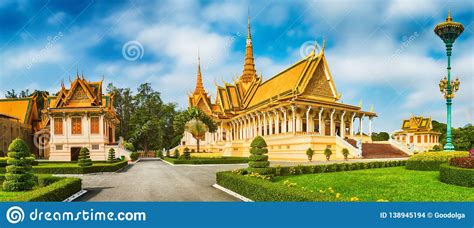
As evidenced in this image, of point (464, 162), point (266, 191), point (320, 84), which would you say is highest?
point (320, 84)

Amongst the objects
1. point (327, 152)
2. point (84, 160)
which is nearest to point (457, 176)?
point (327, 152)

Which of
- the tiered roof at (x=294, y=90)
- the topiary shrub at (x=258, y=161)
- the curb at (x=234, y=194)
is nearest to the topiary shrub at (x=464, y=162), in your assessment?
the topiary shrub at (x=258, y=161)

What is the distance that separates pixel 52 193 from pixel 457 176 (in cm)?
1248

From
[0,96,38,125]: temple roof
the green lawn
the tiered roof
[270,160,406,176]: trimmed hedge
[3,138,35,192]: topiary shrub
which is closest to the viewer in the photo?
the green lawn

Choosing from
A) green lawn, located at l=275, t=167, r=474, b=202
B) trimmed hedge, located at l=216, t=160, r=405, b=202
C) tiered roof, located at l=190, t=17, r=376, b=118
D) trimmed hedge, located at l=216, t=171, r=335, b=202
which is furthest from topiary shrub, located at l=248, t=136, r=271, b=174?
tiered roof, located at l=190, t=17, r=376, b=118

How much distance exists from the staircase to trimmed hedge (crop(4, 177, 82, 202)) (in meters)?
25.3

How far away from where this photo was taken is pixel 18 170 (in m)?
10.5

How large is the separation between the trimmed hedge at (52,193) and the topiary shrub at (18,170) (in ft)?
2.19

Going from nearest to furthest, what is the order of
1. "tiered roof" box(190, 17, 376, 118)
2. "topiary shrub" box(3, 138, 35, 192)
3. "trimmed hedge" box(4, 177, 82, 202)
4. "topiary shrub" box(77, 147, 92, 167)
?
"trimmed hedge" box(4, 177, 82, 202), "topiary shrub" box(3, 138, 35, 192), "topiary shrub" box(77, 147, 92, 167), "tiered roof" box(190, 17, 376, 118)

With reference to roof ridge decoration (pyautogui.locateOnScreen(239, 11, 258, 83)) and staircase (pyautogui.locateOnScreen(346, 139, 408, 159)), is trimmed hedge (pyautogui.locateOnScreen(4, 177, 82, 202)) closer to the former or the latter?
staircase (pyautogui.locateOnScreen(346, 139, 408, 159))

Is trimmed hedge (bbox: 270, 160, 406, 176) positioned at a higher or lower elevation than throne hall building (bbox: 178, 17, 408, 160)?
lower

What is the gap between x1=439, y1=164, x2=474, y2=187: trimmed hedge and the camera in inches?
401

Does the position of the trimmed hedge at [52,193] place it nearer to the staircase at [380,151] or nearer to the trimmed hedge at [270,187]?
the trimmed hedge at [270,187]

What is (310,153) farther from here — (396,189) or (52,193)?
(52,193)
